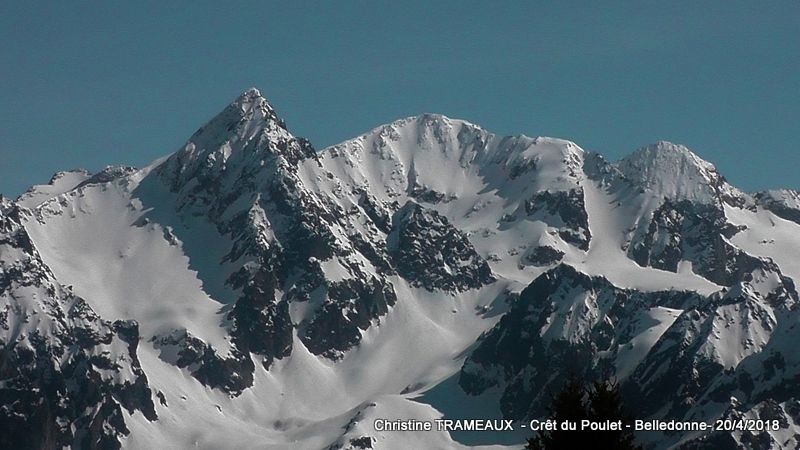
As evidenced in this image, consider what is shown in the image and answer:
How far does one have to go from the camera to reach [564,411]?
70188 mm

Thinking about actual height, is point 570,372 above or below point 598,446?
above

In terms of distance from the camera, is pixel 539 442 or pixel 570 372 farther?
pixel 570 372

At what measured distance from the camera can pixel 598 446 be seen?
68875 millimetres

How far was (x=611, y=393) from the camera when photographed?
231 ft

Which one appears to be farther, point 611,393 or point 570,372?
point 570,372

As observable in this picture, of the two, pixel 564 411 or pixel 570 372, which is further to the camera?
pixel 570 372

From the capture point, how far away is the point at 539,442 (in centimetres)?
6981

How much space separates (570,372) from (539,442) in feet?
20.0

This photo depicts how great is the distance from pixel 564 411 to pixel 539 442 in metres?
Answer: 1.72

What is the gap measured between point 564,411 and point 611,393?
216 cm

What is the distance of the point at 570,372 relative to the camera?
75.1m

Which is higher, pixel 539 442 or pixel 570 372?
pixel 570 372

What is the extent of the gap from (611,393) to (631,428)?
223cm
